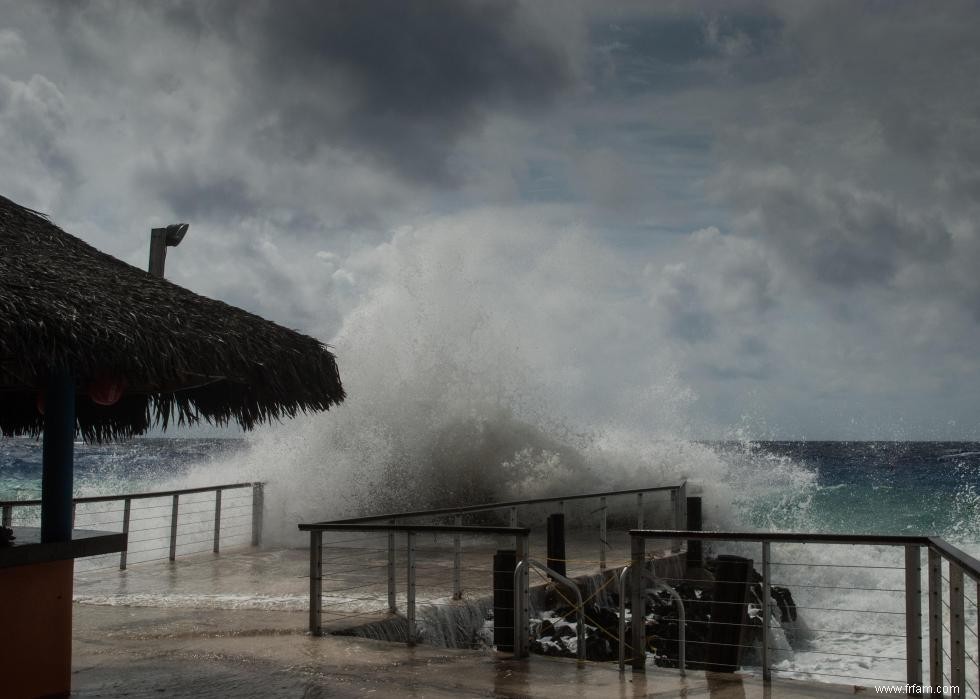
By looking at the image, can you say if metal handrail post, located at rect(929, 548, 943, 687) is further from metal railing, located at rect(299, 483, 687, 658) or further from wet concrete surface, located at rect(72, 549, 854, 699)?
metal railing, located at rect(299, 483, 687, 658)

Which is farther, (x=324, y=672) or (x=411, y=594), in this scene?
(x=411, y=594)

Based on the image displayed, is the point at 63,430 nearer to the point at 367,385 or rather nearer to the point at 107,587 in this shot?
the point at 107,587

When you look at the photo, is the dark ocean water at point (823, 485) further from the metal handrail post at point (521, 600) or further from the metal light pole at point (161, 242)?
the metal handrail post at point (521, 600)

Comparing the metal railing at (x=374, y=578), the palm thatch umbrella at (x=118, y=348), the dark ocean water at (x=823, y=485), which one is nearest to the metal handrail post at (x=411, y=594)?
the metal railing at (x=374, y=578)

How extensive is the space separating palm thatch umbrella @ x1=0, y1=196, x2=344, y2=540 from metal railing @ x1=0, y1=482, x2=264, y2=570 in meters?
1.96

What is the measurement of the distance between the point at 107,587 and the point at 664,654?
21.8 feet

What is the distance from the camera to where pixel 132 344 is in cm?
533

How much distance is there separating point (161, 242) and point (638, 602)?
194 inches

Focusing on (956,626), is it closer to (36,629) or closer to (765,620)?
(765,620)

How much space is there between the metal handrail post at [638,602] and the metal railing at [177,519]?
487 centimetres

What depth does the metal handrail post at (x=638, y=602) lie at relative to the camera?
632cm

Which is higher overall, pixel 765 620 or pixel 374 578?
pixel 765 620

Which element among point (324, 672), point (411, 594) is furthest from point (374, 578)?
point (324, 672)

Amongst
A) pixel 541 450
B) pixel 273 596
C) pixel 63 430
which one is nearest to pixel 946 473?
pixel 541 450
